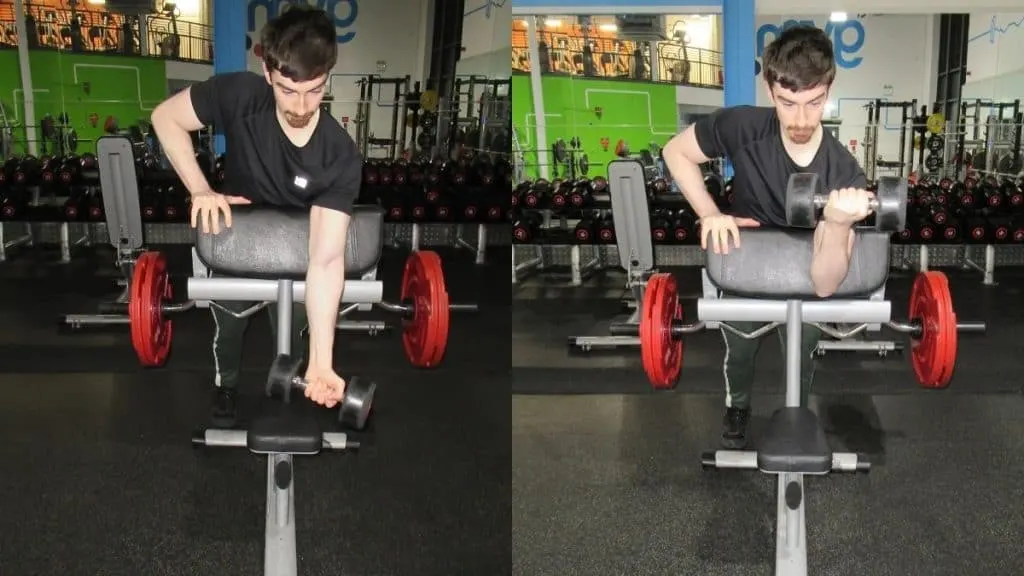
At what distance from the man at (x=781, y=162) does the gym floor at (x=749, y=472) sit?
326mm

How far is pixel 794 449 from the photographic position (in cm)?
150

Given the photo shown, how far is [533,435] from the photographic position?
2824mm

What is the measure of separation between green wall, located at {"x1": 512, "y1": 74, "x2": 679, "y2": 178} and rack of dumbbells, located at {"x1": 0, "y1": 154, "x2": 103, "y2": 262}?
3.00 metres

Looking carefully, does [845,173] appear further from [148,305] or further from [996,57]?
[996,57]

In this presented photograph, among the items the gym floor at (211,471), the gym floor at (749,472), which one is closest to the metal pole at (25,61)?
the gym floor at (211,471)

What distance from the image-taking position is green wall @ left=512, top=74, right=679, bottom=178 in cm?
700

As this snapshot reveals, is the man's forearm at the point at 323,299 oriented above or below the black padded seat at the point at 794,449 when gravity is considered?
above

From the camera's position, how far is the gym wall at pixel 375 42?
22.2 ft

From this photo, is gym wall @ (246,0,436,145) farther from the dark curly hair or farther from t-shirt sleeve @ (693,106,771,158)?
the dark curly hair

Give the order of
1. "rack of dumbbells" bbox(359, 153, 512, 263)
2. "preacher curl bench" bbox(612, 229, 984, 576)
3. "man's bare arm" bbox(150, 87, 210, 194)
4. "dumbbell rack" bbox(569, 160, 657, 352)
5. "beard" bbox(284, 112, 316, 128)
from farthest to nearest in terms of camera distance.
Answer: "rack of dumbbells" bbox(359, 153, 512, 263)
"dumbbell rack" bbox(569, 160, 657, 352)
"man's bare arm" bbox(150, 87, 210, 194)
"beard" bbox(284, 112, 316, 128)
"preacher curl bench" bbox(612, 229, 984, 576)

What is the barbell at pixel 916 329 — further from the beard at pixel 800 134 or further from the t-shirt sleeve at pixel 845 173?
the beard at pixel 800 134

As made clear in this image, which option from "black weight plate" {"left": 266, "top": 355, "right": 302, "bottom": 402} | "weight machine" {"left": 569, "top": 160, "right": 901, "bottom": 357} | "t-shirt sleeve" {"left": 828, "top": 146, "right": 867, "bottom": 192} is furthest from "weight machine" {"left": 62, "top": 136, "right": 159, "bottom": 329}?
"t-shirt sleeve" {"left": 828, "top": 146, "right": 867, "bottom": 192}

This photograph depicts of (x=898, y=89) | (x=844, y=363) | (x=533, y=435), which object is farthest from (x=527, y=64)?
(x=533, y=435)

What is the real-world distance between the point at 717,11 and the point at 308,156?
5.47 m
